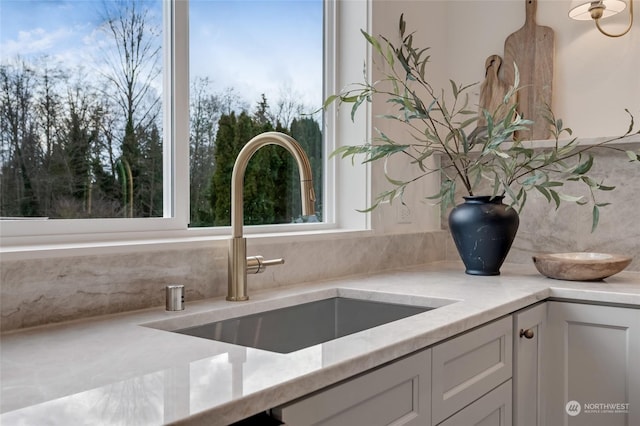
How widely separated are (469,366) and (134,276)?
2.61 ft

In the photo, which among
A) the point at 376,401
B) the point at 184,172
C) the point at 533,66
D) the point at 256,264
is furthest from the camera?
the point at 533,66

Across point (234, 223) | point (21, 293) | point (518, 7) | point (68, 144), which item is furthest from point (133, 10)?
point (518, 7)

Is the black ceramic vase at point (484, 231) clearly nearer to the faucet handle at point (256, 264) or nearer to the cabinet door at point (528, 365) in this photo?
the cabinet door at point (528, 365)

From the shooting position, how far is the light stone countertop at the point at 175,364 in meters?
0.73

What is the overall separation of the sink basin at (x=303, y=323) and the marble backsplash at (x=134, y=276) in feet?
0.50

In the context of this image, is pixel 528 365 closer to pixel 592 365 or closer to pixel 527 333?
pixel 527 333

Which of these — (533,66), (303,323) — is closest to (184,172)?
(303,323)

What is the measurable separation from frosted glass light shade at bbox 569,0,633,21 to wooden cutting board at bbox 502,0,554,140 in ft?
0.46

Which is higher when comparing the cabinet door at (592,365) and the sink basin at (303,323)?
the sink basin at (303,323)

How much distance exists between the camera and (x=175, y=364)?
93 centimetres

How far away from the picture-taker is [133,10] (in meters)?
1.60

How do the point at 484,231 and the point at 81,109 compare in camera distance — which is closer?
the point at 81,109

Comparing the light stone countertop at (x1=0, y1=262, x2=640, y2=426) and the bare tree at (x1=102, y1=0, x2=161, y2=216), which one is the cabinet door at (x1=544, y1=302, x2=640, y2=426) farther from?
the bare tree at (x1=102, y1=0, x2=161, y2=216)

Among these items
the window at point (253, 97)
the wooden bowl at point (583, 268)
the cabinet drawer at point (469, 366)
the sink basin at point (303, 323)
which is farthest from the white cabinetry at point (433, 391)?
the window at point (253, 97)
